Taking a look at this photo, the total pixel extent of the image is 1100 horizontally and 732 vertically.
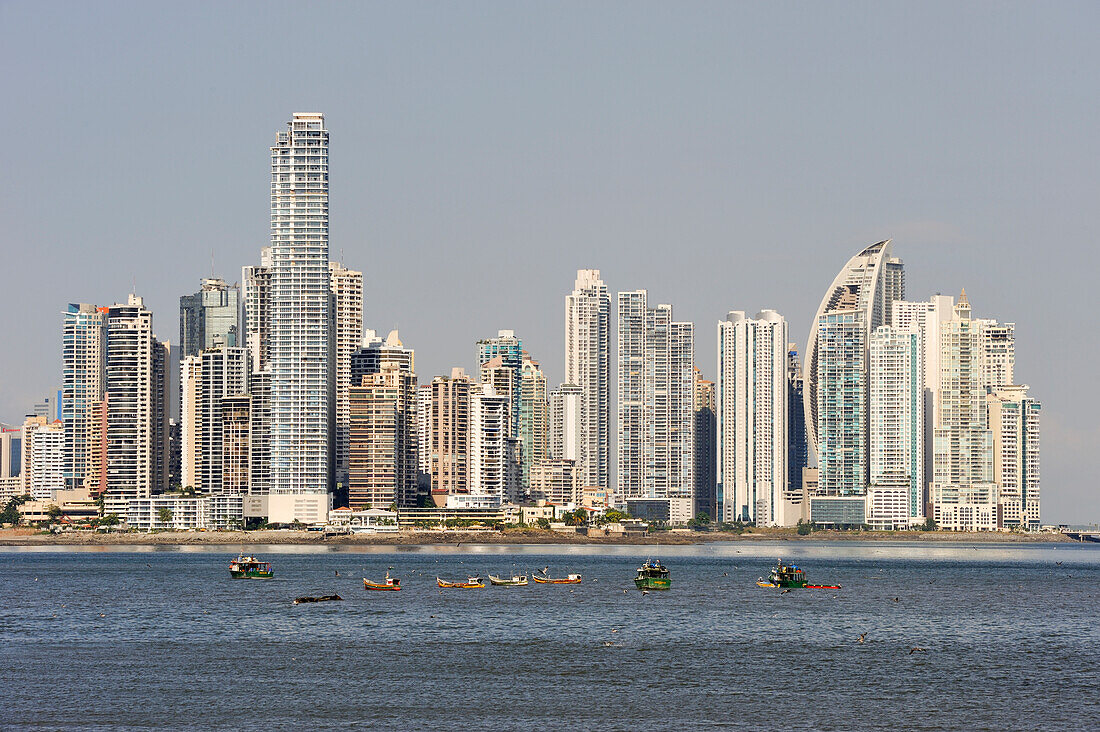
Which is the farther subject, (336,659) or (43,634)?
(43,634)

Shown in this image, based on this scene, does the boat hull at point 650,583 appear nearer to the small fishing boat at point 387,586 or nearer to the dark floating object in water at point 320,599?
the small fishing boat at point 387,586

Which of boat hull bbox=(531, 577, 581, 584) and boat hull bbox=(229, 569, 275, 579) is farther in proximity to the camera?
boat hull bbox=(229, 569, 275, 579)

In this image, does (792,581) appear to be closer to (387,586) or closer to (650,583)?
(650,583)

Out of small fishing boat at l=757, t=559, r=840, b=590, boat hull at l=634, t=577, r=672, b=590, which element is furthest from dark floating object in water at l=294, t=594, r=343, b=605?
small fishing boat at l=757, t=559, r=840, b=590

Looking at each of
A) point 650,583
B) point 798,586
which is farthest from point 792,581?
point 650,583

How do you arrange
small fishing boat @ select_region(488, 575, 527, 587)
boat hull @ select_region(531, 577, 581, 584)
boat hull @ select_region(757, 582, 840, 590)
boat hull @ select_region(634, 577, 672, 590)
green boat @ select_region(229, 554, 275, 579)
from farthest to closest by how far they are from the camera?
green boat @ select_region(229, 554, 275, 579) < boat hull @ select_region(531, 577, 581, 584) < small fishing boat @ select_region(488, 575, 527, 587) < boat hull @ select_region(757, 582, 840, 590) < boat hull @ select_region(634, 577, 672, 590)

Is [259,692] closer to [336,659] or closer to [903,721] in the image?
[336,659]

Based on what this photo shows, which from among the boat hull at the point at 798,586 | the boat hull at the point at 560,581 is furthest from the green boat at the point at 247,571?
the boat hull at the point at 798,586

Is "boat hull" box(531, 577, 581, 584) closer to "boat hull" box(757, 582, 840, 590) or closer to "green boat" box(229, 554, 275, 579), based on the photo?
"boat hull" box(757, 582, 840, 590)

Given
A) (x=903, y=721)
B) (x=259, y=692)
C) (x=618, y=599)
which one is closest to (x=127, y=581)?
(x=618, y=599)
